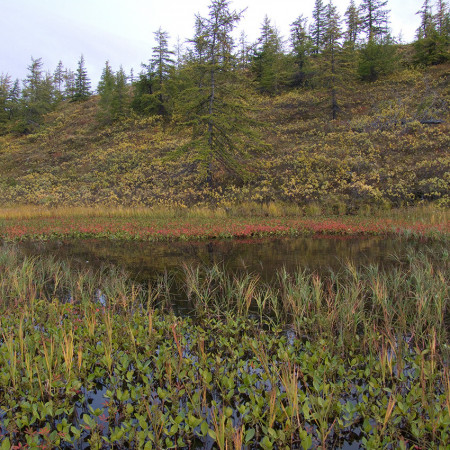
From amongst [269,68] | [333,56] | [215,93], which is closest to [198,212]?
[215,93]

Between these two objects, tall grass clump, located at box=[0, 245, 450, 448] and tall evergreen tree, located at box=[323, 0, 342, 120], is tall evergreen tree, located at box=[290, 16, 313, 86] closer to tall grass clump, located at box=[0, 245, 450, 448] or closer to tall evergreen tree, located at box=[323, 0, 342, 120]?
tall evergreen tree, located at box=[323, 0, 342, 120]

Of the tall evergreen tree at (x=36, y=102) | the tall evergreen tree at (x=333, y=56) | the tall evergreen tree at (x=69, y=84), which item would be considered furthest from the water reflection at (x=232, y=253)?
the tall evergreen tree at (x=69, y=84)

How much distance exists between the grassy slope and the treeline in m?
2.34

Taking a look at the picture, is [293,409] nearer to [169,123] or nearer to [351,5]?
[169,123]

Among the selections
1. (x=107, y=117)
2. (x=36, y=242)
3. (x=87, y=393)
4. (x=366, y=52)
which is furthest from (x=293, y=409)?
(x=107, y=117)

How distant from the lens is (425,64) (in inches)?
1544

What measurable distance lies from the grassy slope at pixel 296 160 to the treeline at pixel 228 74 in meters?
2.34

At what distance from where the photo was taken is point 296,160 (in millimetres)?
26969

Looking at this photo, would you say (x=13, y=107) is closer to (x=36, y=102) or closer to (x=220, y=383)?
(x=36, y=102)

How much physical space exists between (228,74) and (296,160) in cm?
854

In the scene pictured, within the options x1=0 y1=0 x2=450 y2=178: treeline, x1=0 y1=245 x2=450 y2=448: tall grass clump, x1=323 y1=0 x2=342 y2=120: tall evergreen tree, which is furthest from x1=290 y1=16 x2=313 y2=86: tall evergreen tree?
x1=0 y1=245 x2=450 y2=448: tall grass clump

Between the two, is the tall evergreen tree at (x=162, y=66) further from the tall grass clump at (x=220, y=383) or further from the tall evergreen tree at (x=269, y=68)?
the tall grass clump at (x=220, y=383)

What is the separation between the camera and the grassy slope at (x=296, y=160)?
22797 millimetres

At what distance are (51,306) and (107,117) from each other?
45478mm
